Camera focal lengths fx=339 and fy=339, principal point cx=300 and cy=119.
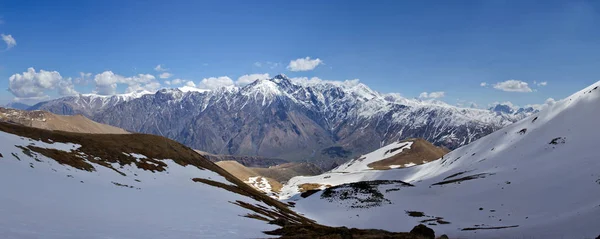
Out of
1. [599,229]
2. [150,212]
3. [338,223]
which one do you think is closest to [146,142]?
[338,223]

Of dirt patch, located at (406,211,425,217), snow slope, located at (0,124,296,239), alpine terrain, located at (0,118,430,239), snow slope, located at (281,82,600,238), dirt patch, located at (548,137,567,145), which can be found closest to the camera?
snow slope, located at (0,124,296,239)

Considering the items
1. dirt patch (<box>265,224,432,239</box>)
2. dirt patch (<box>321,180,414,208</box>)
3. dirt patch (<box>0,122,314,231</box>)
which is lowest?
dirt patch (<box>265,224,432,239</box>)

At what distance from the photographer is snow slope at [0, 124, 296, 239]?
21469 mm

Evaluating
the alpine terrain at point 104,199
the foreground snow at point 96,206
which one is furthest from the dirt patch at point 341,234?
the foreground snow at point 96,206

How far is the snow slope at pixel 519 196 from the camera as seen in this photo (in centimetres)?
3872

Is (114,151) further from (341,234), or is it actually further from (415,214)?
(415,214)

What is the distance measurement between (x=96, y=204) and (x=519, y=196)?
59789mm

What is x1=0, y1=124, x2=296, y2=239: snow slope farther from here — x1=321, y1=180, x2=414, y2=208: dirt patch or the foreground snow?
x1=321, y1=180, x2=414, y2=208: dirt patch

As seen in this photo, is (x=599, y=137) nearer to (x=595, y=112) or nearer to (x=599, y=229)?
(x=595, y=112)

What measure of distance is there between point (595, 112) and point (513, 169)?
31904mm

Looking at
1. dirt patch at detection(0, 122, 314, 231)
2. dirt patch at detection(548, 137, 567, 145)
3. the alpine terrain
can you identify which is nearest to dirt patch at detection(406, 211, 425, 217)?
dirt patch at detection(0, 122, 314, 231)

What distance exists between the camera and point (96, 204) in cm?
3033

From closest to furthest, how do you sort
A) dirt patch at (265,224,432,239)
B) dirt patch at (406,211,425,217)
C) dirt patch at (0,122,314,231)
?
dirt patch at (265,224,432,239) → dirt patch at (0,122,314,231) → dirt patch at (406,211,425,217)

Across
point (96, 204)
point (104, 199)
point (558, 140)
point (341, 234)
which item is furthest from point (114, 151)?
point (558, 140)
